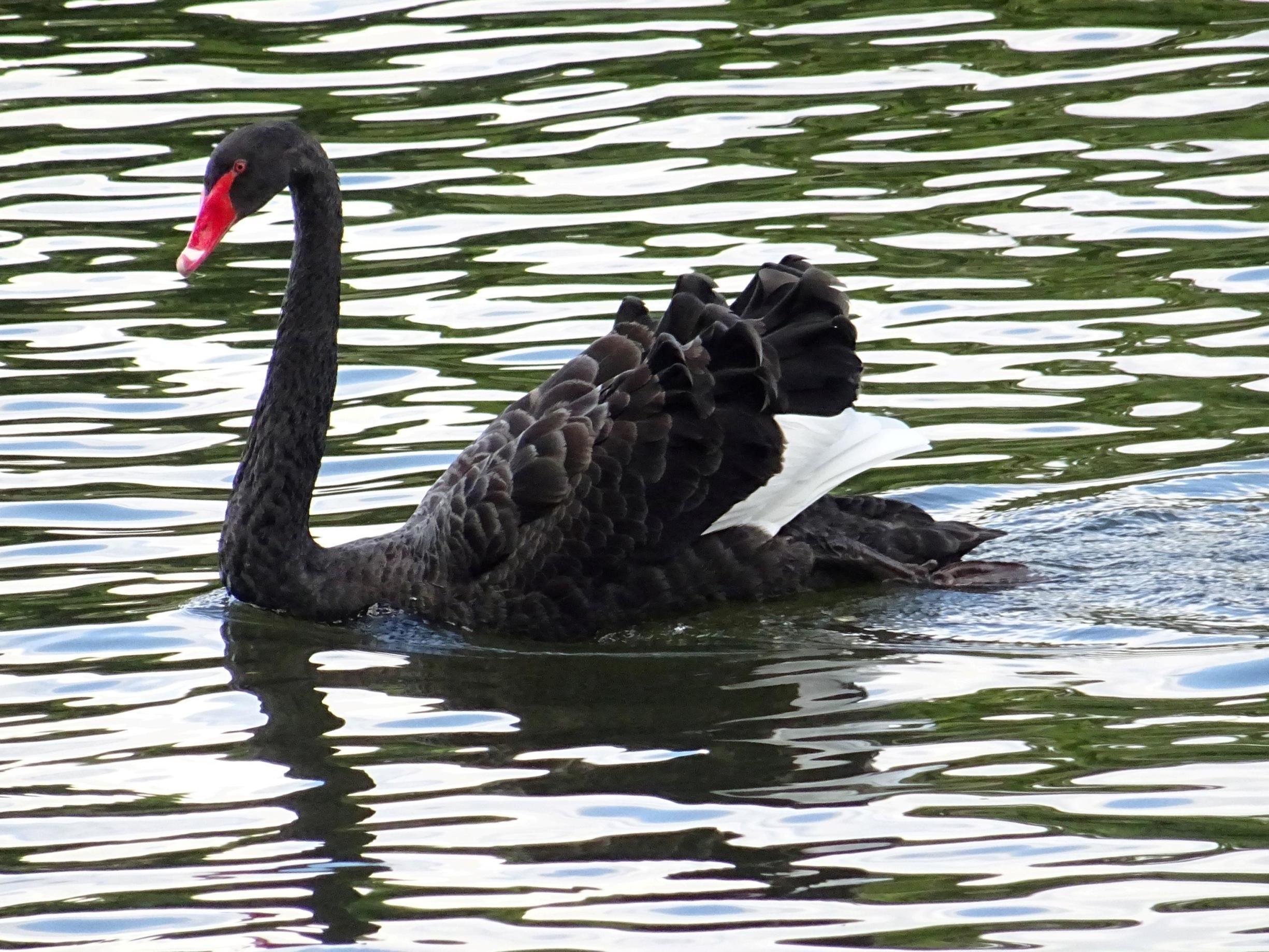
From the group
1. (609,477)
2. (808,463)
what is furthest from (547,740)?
(808,463)

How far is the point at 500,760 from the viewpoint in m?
5.62

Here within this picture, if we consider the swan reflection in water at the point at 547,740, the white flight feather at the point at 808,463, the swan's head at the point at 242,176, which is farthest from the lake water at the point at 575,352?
the swan's head at the point at 242,176

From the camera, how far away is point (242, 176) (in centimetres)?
700

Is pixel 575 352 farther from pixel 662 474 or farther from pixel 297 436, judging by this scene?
pixel 662 474

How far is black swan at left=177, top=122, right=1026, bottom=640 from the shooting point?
679 centimetres

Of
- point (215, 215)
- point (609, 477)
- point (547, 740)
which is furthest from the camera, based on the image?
point (215, 215)

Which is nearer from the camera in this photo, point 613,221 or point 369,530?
point 369,530

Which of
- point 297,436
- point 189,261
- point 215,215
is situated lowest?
point 297,436

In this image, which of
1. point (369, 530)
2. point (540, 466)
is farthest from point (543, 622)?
point (369, 530)

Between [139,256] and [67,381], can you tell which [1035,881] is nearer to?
[67,381]

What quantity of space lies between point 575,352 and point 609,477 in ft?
7.73

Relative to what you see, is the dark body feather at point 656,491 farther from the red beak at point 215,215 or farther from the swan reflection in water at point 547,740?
the red beak at point 215,215

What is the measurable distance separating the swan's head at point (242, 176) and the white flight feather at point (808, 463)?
1.79m

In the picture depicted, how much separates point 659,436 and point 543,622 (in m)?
0.68
